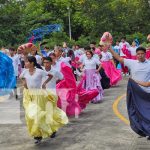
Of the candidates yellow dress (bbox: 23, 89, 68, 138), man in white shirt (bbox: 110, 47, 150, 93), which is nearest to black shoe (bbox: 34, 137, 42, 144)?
yellow dress (bbox: 23, 89, 68, 138)

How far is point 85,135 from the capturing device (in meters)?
8.96

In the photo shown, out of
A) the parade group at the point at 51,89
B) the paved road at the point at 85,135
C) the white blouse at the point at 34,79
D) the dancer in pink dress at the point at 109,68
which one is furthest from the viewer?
the dancer in pink dress at the point at 109,68

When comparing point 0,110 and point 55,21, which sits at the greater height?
point 55,21

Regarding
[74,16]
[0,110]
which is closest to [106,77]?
[0,110]

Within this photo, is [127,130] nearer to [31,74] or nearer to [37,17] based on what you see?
[31,74]

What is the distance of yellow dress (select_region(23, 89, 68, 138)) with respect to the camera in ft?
26.7

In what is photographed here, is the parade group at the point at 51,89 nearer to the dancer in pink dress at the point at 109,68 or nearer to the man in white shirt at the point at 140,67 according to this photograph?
the man in white shirt at the point at 140,67

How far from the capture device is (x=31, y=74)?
891 centimetres

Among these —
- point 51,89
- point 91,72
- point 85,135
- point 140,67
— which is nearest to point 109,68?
point 91,72

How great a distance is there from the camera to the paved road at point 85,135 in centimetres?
809

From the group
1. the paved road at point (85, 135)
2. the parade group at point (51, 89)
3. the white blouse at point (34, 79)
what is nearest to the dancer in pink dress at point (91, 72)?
the parade group at point (51, 89)

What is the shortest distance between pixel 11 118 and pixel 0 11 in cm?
2680

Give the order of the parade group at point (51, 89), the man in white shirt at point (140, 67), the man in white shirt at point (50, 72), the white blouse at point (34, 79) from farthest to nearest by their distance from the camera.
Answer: the man in white shirt at point (50, 72)
the white blouse at point (34, 79)
the man in white shirt at point (140, 67)
the parade group at point (51, 89)

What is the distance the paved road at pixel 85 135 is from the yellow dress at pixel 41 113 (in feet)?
0.87
